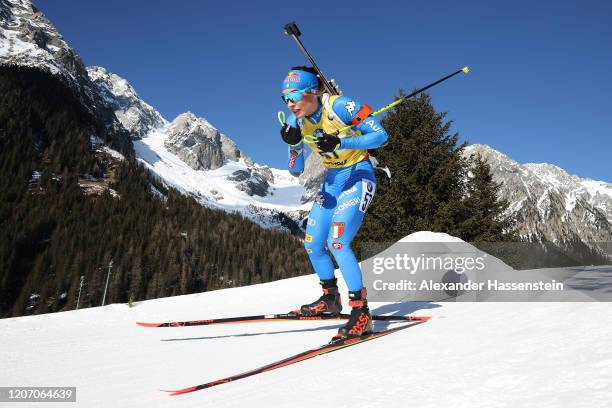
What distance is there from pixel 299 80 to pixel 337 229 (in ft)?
6.04

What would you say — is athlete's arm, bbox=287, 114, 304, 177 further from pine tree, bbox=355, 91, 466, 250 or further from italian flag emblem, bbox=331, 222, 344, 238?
pine tree, bbox=355, 91, 466, 250

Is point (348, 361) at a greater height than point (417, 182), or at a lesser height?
lesser

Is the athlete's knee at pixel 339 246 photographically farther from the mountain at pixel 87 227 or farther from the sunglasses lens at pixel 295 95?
the mountain at pixel 87 227

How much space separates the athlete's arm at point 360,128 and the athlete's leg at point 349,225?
0.57m

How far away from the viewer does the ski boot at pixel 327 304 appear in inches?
216

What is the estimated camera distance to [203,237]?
114m

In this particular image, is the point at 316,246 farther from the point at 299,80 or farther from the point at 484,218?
the point at 484,218

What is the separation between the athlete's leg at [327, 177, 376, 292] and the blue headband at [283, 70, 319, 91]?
129cm

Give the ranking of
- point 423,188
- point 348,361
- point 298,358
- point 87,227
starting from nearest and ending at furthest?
point 348,361 < point 298,358 < point 423,188 < point 87,227

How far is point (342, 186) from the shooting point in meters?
5.38

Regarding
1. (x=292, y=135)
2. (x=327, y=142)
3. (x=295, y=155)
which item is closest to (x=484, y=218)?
(x=295, y=155)
